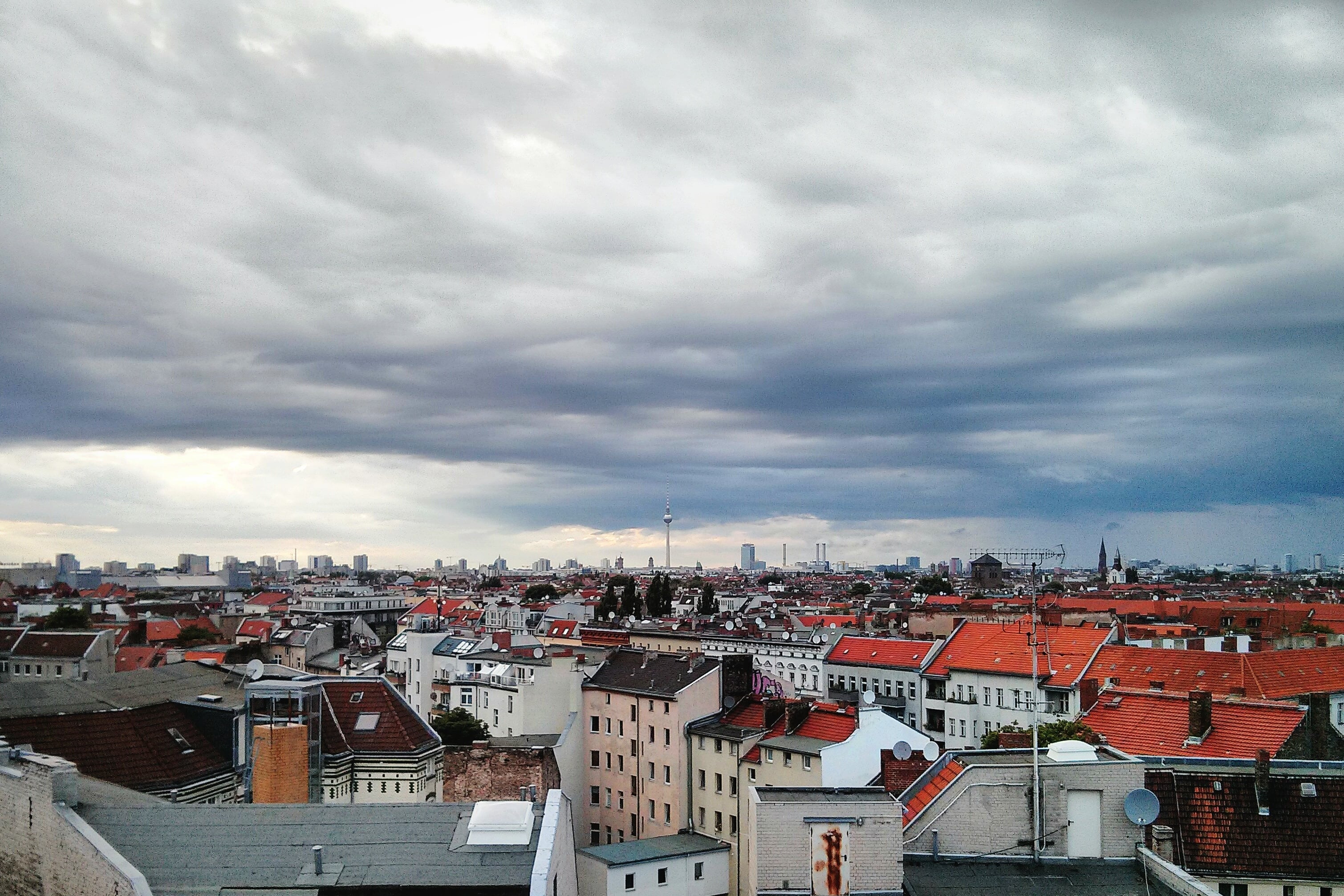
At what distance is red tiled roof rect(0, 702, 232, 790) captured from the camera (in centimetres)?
3091

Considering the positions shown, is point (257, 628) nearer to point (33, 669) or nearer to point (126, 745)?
point (33, 669)

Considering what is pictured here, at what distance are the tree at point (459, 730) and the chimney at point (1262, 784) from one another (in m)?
47.0

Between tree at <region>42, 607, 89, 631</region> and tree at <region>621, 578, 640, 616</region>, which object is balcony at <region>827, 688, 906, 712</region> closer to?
tree at <region>621, 578, 640, 616</region>

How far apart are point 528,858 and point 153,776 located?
63.7ft

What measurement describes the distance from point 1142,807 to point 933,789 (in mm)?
4993

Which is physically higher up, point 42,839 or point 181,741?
point 42,839

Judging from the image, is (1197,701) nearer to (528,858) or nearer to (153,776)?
(528,858)

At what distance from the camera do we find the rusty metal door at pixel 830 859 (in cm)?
2184

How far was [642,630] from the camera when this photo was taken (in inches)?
4193

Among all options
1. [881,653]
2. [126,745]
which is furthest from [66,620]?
[126,745]

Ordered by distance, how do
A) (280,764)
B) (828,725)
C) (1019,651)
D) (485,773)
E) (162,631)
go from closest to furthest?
1. (280,764)
2. (485,773)
3. (828,725)
4. (1019,651)
5. (162,631)

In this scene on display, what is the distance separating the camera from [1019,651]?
2975 inches

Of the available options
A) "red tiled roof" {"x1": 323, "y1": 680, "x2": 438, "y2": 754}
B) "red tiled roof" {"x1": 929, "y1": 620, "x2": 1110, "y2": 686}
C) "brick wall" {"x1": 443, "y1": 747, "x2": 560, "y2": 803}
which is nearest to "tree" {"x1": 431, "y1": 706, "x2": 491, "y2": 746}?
"red tiled roof" {"x1": 323, "y1": 680, "x2": 438, "y2": 754}

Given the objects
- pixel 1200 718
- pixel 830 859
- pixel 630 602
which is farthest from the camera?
→ pixel 630 602
